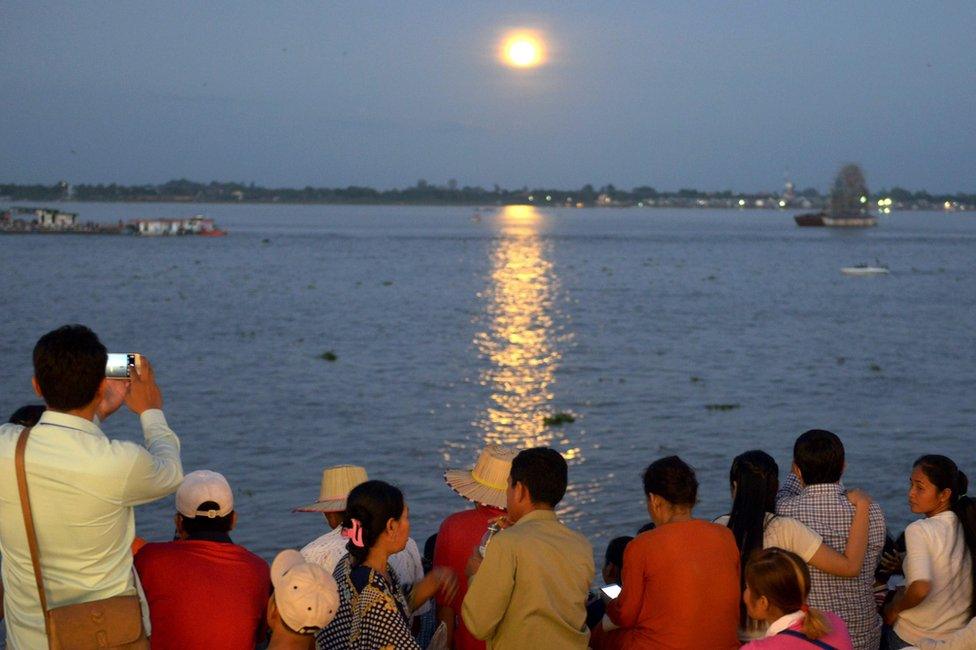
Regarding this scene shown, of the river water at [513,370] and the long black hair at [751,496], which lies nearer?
the long black hair at [751,496]

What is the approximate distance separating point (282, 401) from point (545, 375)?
7.66m

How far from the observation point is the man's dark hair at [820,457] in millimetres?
5496

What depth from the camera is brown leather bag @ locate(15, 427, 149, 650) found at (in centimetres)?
385

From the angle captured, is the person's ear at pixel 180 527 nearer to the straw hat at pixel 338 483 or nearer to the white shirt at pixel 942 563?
the straw hat at pixel 338 483

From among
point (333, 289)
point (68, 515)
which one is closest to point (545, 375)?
point (68, 515)

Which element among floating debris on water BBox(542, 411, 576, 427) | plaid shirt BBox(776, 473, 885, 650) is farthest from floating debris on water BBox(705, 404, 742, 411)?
plaid shirt BBox(776, 473, 885, 650)

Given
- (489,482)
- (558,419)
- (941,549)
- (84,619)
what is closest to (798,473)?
(941,549)

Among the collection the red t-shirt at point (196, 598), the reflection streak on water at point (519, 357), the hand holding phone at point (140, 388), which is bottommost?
the reflection streak on water at point (519, 357)

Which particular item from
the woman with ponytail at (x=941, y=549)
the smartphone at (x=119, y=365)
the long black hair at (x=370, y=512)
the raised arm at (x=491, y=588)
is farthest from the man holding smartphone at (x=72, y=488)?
the woman with ponytail at (x=941, y=549)

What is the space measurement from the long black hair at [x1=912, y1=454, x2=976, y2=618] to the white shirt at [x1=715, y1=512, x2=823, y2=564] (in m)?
0.71

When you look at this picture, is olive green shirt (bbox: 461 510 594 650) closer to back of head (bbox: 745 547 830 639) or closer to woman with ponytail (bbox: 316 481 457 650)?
woman with ponytail (bbox: 316 481 457 650)

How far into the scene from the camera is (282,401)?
2472cm

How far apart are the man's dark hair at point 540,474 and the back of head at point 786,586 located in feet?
2.99

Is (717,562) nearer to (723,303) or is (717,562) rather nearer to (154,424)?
(154,424)
